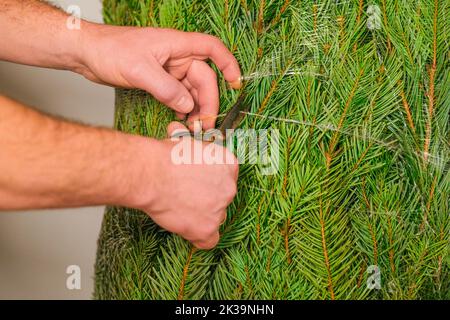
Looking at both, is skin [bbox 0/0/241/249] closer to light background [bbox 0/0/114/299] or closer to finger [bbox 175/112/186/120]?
finger [bbox 175/112/186/120]

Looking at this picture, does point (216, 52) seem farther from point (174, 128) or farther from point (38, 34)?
point (38, 34)

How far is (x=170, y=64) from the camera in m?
0.73

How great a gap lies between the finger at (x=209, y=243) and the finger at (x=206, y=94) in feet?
0.41

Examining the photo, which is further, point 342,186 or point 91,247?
point 91,247

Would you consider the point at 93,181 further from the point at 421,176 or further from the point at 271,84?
the point at 421,176

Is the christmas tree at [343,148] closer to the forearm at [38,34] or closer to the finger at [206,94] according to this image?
the finger at [206,94]

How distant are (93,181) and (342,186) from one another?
268 mm

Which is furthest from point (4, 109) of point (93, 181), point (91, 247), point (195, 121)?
point (91, 247)

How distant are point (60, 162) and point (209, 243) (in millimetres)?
187

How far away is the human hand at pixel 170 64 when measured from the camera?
26.9 inches

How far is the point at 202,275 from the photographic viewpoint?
0.71m

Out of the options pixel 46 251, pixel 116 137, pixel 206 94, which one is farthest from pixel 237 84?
pixel 46 251

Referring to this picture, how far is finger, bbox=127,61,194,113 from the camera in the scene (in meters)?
0.69

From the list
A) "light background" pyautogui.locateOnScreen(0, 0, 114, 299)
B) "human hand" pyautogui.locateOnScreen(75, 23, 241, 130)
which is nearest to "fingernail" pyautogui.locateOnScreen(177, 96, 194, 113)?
"human hand" pyautogui.locateOnScreen(75, 23, 241, 130)
